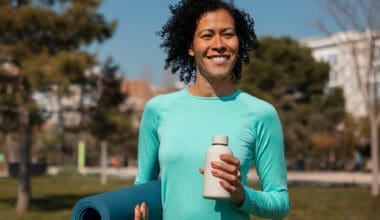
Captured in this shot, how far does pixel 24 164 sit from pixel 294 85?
88.5 ft

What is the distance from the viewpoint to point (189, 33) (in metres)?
2.37

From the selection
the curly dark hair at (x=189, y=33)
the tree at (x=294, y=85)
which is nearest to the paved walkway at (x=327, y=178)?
the tree at (x=294, y=85)

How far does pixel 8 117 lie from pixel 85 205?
15129 mm

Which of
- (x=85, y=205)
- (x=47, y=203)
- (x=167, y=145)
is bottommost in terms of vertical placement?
(x=47, y=203)

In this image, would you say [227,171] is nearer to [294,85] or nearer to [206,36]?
[206,36]

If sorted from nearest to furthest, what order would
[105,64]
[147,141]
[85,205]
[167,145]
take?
1. [85,205]
2. [167,145]
3. [147,141]
4. [105,64]

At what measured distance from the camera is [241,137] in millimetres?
2068

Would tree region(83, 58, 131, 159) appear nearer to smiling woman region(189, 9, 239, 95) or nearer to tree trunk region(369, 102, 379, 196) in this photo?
tree trunk region(369, 102, 379, 196)

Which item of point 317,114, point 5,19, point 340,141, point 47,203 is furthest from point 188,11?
point 340,141

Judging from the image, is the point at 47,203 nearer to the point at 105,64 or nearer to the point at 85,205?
the point at 105,64

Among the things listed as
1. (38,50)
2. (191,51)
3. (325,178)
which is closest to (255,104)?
(191,51)

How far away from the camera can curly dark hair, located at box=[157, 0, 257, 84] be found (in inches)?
90.8

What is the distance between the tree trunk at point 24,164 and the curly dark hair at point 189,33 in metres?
14.1

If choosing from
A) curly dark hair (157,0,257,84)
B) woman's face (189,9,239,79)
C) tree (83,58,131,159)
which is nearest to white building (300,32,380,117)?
tree (83,58,131,159)
